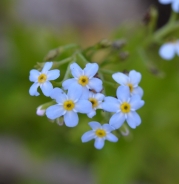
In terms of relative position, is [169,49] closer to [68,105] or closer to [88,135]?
[88,135]

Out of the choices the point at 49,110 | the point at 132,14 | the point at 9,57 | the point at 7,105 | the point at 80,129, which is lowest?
the point at 49,110

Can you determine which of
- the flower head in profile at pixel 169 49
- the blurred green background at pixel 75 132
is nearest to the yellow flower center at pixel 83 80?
the blurred green background at pixel 75 132

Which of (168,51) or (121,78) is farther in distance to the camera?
(168,51)

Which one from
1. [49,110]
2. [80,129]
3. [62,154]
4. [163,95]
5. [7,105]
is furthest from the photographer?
[62,154]

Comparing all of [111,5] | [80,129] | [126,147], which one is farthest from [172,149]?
[111,5]

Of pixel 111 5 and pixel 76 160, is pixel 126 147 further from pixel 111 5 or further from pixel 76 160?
pixel 111 5

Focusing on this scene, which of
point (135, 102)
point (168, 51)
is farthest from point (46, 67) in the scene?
point (168, 51)
